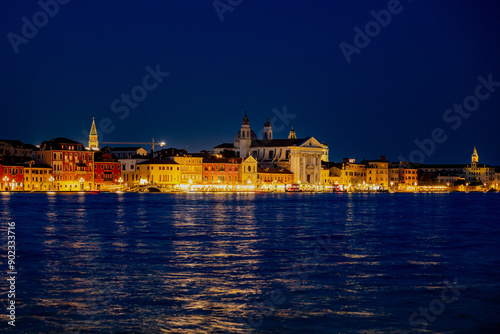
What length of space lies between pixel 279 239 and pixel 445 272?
8.27 m

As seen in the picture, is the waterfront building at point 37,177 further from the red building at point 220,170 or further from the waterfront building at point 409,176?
the waterfront building at point 409,176

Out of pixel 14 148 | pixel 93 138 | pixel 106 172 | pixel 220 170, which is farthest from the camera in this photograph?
pixel 93 138

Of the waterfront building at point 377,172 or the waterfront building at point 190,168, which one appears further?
the waterfront building at point 377,172

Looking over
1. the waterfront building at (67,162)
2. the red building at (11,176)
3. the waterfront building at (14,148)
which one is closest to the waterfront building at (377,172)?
the waterfront building at (67,162)

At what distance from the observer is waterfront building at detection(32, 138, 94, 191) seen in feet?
301

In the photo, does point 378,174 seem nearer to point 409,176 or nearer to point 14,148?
point 409,176

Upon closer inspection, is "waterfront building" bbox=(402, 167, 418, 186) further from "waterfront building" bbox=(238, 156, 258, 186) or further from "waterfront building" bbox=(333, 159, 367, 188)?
"waterfront building" bbox=(238, 156, 258, 186)

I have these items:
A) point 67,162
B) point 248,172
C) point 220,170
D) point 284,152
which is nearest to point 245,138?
point 284,152

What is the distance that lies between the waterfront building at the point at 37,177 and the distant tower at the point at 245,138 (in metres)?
40.0

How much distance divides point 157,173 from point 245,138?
90.2 ft

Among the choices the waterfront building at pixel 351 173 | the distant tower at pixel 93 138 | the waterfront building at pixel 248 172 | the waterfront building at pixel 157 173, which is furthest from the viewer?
the distant tower at pixel 93 138

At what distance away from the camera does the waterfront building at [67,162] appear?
9175 cm

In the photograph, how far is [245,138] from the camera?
405ft

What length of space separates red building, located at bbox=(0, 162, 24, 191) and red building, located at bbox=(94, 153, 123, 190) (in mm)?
10892
